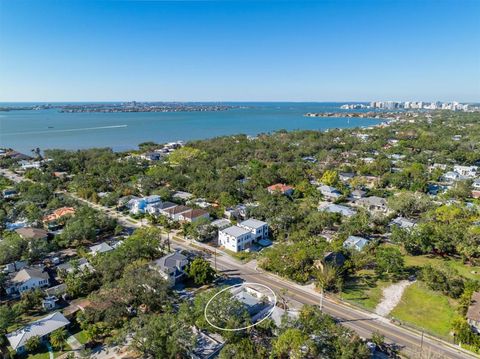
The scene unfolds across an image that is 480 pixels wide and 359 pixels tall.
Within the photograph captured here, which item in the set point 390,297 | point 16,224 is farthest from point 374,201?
point 16,224

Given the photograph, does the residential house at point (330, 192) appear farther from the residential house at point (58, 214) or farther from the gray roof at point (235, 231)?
the residential house at point (58, 214)

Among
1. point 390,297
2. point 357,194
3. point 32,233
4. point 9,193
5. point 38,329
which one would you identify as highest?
point 9,193

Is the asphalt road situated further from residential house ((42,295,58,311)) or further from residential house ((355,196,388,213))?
residential house ((355,196,388,213))

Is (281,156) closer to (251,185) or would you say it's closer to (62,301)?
(251,185)

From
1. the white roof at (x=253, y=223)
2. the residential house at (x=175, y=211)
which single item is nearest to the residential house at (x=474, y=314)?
the white roof at (x=253, y=223)

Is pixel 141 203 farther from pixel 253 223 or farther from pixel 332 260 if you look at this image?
pixel 332 260

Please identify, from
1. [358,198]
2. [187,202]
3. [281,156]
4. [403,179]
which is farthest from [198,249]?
[281,156]
